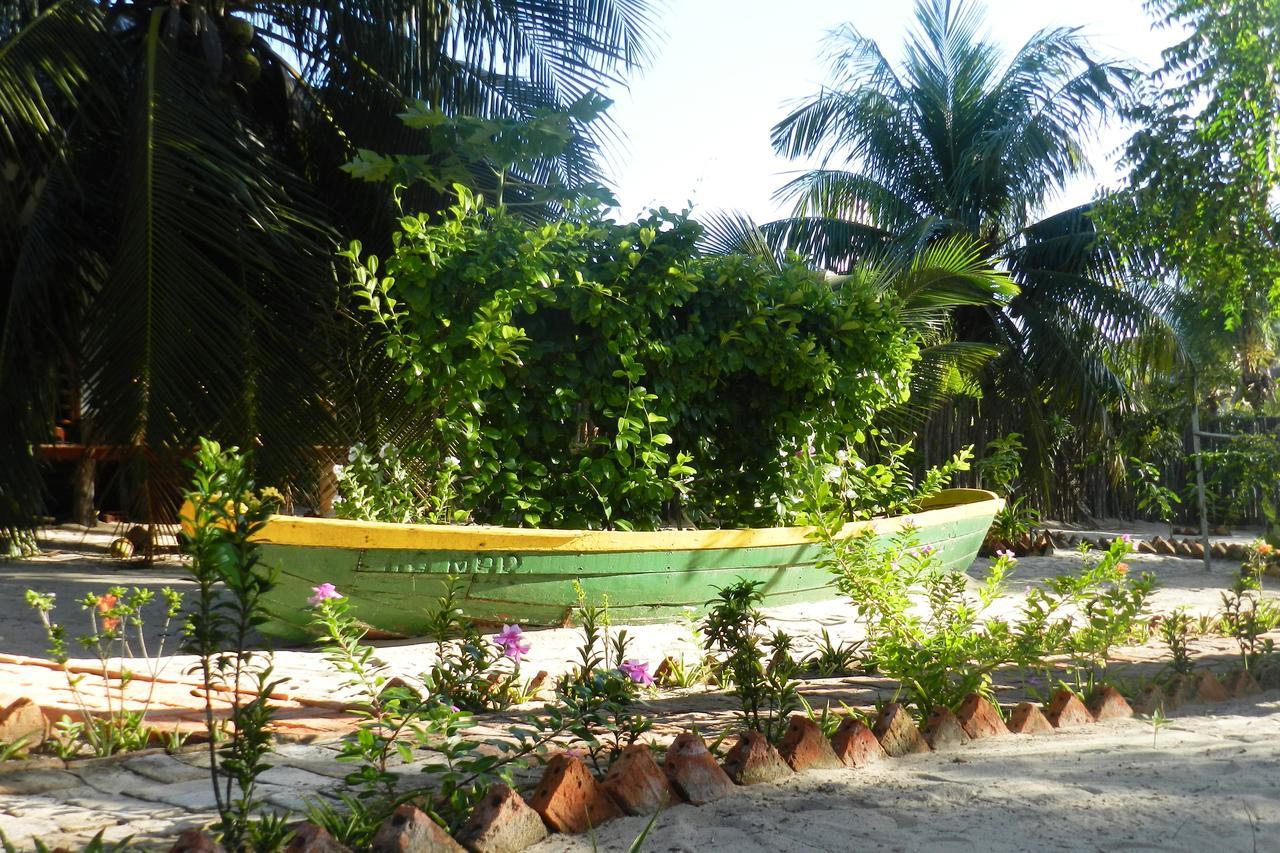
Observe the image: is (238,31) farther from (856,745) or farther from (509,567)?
(856,745)

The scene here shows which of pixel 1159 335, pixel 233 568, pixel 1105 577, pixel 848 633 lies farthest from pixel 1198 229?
pixel 1159 335

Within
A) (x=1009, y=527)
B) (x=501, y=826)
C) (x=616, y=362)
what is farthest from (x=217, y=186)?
(x=1009, y=527)

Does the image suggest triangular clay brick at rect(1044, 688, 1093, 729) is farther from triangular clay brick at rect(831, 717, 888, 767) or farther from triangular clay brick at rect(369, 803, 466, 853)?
triangular clay brick at rect(369, 803, 466, 853)

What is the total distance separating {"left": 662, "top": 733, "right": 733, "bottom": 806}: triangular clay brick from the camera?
2516mm

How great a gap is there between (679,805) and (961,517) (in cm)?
559

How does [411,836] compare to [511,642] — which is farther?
[511,642]

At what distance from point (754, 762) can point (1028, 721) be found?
1.19 meters

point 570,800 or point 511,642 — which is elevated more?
point 511,642

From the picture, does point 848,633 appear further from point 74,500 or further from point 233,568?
point 74,500

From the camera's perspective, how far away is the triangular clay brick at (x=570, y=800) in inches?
90.0

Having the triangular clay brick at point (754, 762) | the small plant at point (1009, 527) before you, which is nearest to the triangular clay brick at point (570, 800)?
the triangular clay brick at point (754, 762)

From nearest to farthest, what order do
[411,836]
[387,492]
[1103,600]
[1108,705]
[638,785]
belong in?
1. [411,836]
2. [638,785]
3. [1108,705]
4. [1103,600]
5. [387,492]

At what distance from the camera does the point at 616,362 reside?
241 inches

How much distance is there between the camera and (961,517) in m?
7.61
